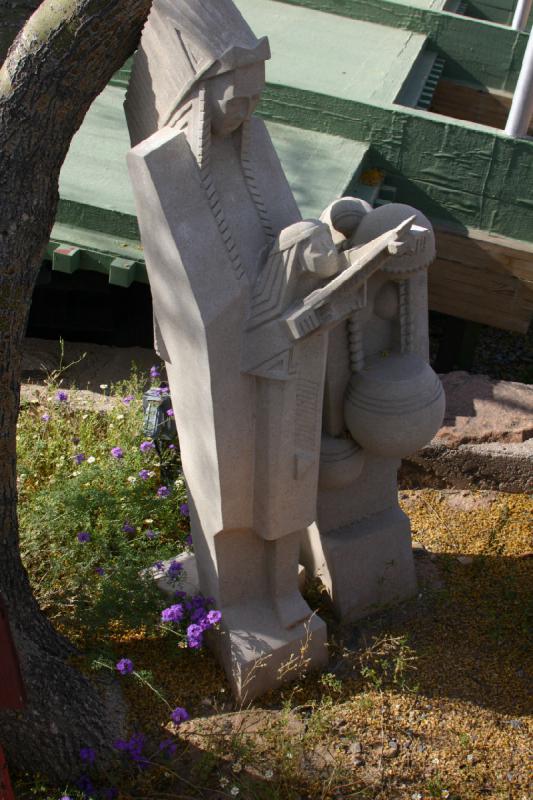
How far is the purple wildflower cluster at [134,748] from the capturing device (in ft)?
9.73

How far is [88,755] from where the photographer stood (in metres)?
2.92

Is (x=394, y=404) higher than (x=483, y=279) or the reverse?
higher

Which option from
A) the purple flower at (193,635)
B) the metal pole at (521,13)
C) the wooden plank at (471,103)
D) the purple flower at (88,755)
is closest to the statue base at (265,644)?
the purple flower at (193,635)

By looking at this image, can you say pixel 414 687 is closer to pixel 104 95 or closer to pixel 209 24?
pixel 209 24

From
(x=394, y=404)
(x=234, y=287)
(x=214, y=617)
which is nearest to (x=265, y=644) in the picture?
(x=214, y=617)

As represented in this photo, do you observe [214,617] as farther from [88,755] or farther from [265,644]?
[88,755]

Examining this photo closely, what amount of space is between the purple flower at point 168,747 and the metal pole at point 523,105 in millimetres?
4345

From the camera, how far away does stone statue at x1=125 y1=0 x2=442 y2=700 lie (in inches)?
97.7

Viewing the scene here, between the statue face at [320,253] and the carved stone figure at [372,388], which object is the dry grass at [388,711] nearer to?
the carved stone figure at [372,388]

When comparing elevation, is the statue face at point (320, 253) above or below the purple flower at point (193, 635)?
above

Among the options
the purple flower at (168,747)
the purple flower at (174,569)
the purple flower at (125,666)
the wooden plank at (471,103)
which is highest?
the wooden plank at (471,103)

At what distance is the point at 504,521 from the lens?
4.36 m

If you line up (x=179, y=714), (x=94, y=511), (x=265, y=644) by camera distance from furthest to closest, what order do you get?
(x=94, y=511) → (x=265, y=644) → (x=179, y=714)

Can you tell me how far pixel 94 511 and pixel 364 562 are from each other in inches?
50.7
